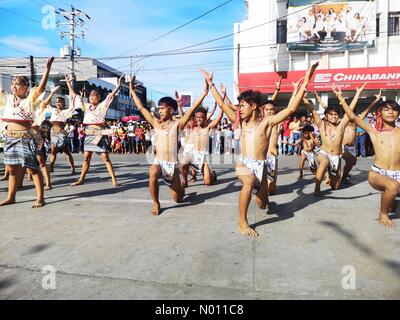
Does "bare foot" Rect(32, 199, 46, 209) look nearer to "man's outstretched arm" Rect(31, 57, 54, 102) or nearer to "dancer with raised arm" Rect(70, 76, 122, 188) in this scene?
"man's outstretched arm" Rect(31, 57, 54, 102)

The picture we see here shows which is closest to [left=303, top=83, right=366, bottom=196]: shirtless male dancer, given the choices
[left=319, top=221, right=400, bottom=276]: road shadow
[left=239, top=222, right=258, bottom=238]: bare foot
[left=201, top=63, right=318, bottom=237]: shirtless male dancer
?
[left=319, top=221, right=400, bottom=276]: road shadow

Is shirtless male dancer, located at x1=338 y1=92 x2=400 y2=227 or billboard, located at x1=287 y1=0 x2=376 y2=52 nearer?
shirtless male dancer, located at x1=338 y1=92 x2=400 y2=227

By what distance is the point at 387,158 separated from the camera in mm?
4172

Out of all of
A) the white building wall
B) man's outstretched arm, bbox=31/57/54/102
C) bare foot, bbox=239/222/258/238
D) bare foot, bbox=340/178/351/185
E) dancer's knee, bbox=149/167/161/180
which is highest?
the white building wall

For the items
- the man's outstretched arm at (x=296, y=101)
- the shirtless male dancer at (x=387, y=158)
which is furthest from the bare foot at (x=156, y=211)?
the shirtless male dancer at (x=387, y=158)

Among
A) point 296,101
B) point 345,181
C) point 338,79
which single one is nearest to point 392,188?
point 296,101

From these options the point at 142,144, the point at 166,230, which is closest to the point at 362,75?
the point at 142,144

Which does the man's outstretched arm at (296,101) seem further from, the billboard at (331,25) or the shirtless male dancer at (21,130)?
the billboard at (331,25)

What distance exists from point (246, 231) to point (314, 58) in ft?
65.2

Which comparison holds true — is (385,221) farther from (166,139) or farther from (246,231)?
(166,139)

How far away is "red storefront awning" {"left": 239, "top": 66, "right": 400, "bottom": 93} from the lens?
18.6 m
